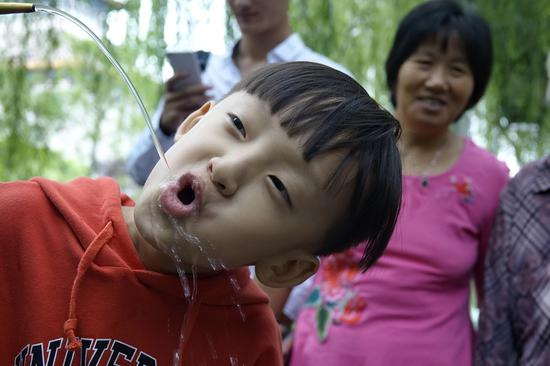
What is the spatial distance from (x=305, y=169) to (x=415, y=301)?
104 cm

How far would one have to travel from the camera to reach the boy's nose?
1204 mm

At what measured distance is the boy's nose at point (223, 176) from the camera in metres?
1.20

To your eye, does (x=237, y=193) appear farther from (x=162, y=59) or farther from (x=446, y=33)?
(x=162, y=59)

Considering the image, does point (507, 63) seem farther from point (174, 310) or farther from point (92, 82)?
point (174, 310)

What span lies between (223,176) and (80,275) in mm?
292

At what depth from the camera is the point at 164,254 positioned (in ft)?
4.36

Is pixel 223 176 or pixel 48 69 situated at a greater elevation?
pixel 223 176

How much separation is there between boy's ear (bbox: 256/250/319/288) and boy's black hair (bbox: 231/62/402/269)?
4 centimetres

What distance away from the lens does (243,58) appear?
252cm

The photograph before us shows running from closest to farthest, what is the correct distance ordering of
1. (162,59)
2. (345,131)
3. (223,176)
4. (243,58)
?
1. (223,176)
2. (345,131)
3. (243,58)
4. (162,59)

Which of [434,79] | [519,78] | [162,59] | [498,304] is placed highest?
[434,79]

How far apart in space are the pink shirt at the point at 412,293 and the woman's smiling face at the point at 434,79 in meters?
0.20

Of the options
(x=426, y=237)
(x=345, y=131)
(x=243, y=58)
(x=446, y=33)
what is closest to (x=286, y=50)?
(x=243, y=58)

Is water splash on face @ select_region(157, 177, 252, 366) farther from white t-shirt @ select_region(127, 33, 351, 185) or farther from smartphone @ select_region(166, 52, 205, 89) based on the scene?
white t-shirt @ select_region(127, 33, 351, 185)
